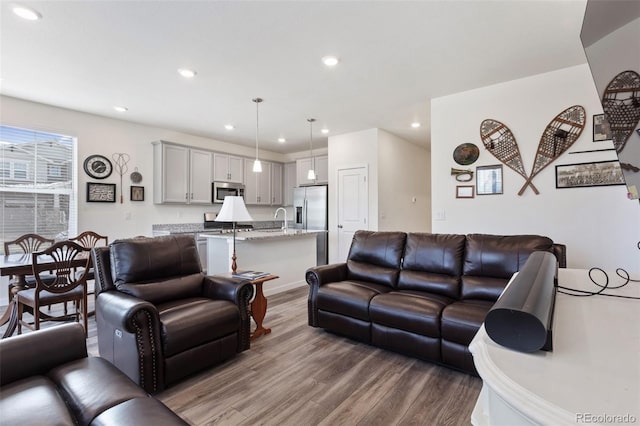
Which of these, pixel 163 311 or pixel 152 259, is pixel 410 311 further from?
pixel 152 259

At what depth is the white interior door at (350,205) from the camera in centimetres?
559

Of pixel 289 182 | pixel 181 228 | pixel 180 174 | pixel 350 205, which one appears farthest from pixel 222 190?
pixel 350 205

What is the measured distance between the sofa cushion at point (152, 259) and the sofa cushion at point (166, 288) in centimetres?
6

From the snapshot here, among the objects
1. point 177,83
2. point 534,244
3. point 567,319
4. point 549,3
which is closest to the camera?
point 567,319

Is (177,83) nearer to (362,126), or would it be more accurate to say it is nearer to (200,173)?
(200,173)

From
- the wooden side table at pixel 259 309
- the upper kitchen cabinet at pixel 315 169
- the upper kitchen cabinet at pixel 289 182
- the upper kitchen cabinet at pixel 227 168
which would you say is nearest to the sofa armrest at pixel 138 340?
the wooden side table at pixel 259 309

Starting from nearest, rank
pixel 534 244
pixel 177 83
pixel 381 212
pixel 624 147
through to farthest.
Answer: pixel 624 147
pixel 534 244
pixel 177 83
pixel 381 212

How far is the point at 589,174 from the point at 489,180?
91 centimetres

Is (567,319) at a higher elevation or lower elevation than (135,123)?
lower

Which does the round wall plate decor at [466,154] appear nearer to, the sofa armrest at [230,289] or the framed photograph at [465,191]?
the framed photograph at [465,191]

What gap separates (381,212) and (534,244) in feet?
10.2

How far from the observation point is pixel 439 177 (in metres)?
4.08

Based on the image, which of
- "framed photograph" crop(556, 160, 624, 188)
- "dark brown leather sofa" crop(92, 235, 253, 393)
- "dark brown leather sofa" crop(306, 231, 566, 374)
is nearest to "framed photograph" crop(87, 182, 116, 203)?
"dark brown leather sofa" crop(92, 235, 253, 393)

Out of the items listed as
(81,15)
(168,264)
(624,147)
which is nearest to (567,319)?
(624,147)
